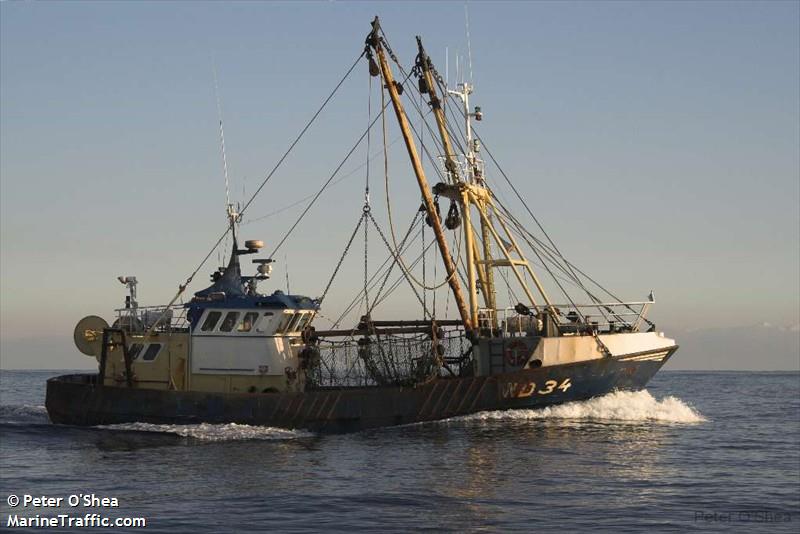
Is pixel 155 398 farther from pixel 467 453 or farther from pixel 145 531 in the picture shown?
pixel 145 531

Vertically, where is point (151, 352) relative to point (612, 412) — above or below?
above

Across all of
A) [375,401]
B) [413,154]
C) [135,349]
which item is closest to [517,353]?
[375,401]

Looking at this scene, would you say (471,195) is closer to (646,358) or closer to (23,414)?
(646,358)

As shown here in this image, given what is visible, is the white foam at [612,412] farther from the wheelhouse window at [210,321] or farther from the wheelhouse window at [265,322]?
the wheelhouse window at [210,321]

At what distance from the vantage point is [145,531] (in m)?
19.8

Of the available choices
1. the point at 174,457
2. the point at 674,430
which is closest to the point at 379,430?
the point at 174,457

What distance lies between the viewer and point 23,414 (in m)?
46.4

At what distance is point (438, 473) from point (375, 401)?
951cm

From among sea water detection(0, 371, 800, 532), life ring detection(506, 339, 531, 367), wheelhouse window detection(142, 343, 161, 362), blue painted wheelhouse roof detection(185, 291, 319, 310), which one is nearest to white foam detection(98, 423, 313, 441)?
A: sea water detection(0, 371, 800, 532)

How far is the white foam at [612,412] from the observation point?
118 feet

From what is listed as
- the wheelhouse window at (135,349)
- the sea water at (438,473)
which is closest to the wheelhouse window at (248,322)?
the sea water at (438,473)

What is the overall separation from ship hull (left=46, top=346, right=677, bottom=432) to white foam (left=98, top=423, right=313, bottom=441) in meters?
0.29

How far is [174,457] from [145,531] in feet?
33.1

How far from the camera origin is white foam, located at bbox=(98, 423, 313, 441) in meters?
33.9
